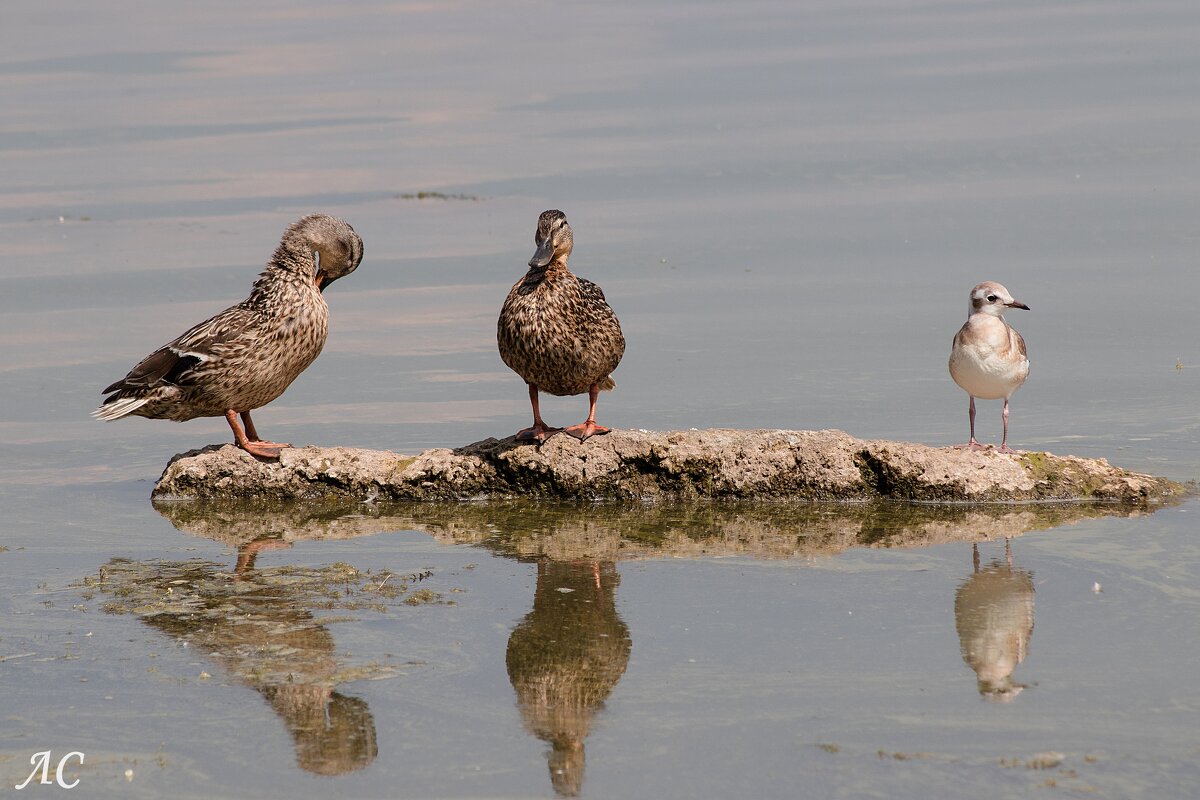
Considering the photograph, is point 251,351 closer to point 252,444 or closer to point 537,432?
point 252,444

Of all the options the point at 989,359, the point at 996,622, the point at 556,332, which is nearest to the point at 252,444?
the point at 556,332

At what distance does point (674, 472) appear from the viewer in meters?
7.48

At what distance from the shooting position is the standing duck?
769cm

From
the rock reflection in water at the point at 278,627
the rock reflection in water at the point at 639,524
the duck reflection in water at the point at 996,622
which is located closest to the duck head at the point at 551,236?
the rock reflection in water at the point at 639,524

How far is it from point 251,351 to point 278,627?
2.42 m

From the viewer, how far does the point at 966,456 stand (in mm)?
7355

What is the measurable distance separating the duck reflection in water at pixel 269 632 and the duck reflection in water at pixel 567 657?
52 centimetres

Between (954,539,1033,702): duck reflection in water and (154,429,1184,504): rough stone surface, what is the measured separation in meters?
0.78

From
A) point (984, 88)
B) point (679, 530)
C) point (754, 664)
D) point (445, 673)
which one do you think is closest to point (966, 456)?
point (679, 530)

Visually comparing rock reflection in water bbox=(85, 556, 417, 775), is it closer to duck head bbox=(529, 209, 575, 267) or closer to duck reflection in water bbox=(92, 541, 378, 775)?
duck reflection in water bbox=(92, 541, 378, 775)

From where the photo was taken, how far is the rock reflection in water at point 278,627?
4.89 m

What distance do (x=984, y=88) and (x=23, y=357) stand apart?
36.7ft

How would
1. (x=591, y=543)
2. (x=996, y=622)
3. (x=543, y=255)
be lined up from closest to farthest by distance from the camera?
1. (x=996, y=622)
2. (x=591, y=543)
3. (x=543, y=255)

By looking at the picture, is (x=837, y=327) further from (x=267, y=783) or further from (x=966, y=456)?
(x=267, y=783)
